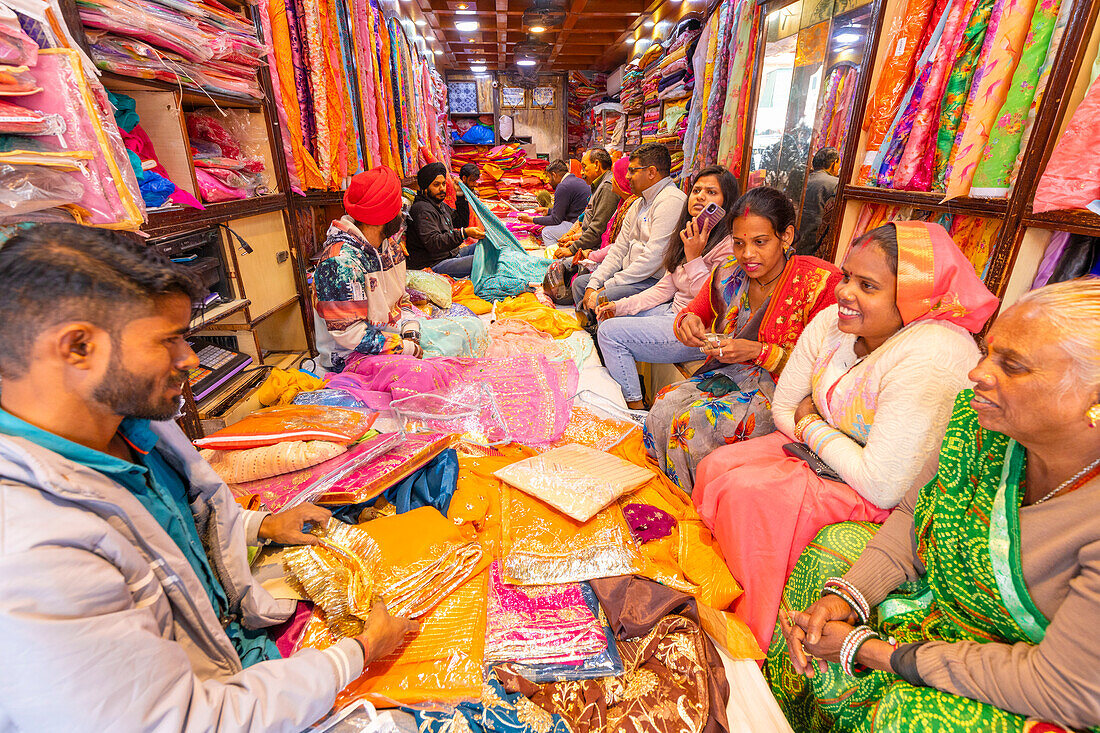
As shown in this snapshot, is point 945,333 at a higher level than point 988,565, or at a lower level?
higher

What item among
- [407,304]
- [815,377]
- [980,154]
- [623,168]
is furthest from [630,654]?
[623,168]

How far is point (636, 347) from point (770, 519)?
151 cm

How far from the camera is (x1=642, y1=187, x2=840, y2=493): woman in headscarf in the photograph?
6.25ft

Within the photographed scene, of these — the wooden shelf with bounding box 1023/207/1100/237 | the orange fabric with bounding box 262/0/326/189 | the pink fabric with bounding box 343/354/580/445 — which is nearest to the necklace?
the wooden shelf with bounding box 1023/207/1100/237

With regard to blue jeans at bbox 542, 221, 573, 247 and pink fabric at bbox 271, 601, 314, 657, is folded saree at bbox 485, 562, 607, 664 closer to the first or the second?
pink fabric at bbox 271, 601, 314, 657

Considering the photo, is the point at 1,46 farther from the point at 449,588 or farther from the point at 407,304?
the point at 407,304

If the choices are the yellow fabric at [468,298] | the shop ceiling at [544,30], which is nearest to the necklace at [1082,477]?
the yellow fabric at [468,298]

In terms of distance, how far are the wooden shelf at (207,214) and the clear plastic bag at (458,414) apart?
3.24 feet

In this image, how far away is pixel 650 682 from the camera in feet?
3.85

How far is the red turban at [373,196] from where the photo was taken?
7.99 feet

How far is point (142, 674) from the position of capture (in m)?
0.65

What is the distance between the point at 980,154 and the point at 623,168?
2.75m

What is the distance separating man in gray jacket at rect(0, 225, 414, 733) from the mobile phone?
2.50 meters

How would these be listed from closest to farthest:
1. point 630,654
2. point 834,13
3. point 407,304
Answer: point 630,654 → point 834,13 → point 407,304
